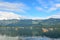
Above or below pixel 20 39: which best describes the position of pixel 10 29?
above

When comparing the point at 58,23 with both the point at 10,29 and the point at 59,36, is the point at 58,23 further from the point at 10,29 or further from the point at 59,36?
the point at 10,29

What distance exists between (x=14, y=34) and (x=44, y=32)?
A: 4.11 feet

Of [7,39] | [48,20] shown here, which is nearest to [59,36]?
[48,20]

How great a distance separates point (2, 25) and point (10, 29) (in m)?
0.37

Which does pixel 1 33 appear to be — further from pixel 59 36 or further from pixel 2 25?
pixel 59 36

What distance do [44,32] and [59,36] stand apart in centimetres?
70

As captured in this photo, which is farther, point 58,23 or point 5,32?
point 5,32

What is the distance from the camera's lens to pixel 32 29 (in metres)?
7.38

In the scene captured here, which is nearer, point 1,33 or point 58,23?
point 58,23

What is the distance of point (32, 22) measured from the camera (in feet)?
23.9

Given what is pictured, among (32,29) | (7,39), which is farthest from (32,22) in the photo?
(7,39)

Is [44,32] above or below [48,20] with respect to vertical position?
below

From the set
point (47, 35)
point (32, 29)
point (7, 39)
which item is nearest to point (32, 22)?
point (32, 29)

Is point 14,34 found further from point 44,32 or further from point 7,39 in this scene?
point 44,32
